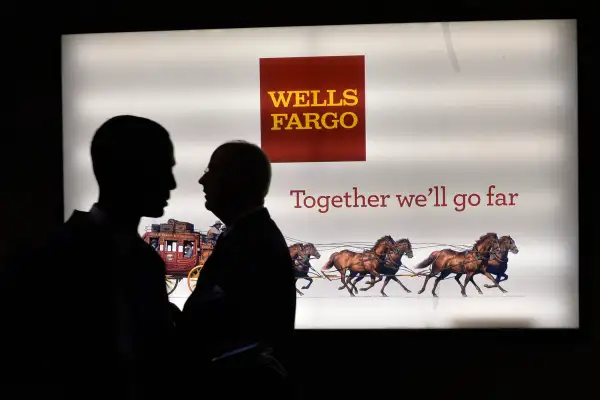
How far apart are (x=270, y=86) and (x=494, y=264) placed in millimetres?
1558

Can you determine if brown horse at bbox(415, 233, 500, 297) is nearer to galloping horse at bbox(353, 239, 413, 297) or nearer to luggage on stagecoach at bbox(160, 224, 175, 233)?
galloping horse at bbox(353, 239, 413, 297)

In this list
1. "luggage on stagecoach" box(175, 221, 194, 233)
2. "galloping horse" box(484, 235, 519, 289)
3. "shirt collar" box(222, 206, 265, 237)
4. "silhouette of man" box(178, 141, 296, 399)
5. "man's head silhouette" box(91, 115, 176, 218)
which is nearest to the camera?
"man's head silhouette" box(91, 115, 176, 218)

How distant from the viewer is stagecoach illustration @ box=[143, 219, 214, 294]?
136 inches

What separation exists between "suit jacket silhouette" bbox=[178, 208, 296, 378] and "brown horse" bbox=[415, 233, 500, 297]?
1.39m

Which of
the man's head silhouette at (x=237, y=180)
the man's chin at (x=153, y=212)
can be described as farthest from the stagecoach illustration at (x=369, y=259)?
the man's chin at (x=153, y=212)

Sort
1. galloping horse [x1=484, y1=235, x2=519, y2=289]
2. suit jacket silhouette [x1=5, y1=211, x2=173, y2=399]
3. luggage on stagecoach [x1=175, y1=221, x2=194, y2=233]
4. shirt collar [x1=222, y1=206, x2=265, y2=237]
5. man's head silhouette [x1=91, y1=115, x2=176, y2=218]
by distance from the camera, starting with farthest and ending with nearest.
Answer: luggage on stagecoach [x1=175, y1=221, x2=194, y2=233] → galloping horse [x1=484, y1=235, x2=519, y2=289] → shirt collar [x1=222, y1=206, x2=265, y2=237] → man's head silhouette [x1=91, y1=115, x2=176, y2=218] → suit jacket silhouette [x1=5, y1=211, x2=173, y2=399]

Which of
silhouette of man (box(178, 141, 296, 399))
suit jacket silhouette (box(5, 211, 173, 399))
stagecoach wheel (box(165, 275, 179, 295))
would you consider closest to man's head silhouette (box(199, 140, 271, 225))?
silhouette of man (box(178, 141, 296, 399))

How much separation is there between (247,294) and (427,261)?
1.55m

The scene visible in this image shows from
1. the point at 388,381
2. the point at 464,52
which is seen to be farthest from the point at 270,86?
the point at 388,381

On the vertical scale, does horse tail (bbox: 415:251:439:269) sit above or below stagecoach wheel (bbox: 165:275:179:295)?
above

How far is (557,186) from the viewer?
3.36m

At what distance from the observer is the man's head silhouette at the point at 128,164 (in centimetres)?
145

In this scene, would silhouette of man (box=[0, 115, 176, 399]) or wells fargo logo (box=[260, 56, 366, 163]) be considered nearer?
silhouette of man (box=[0, 115, 176, 399])

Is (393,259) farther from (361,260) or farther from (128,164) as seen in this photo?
(128,164)
